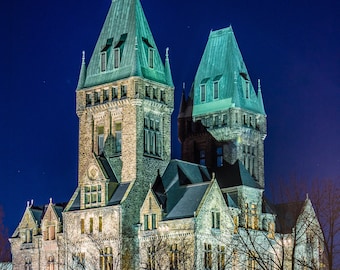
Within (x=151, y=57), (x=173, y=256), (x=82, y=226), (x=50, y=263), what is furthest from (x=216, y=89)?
(x=50, y=263)

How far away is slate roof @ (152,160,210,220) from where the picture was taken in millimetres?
81500

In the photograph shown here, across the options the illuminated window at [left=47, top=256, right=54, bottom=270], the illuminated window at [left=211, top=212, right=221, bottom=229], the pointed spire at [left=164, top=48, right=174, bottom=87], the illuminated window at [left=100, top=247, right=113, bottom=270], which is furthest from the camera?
the pointed spire at [left=164, top=48, right=174, bottom=87]

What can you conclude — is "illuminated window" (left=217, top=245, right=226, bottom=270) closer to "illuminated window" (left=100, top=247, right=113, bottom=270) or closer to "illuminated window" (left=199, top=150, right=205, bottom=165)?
"illuminated window" (left=100, top=247, right=113, bottom=270)

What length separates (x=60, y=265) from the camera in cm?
8806

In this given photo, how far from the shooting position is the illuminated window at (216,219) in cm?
8200

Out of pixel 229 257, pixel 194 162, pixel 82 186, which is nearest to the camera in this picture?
pixel 229 257

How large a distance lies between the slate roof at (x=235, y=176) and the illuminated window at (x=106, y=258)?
48.0 feet

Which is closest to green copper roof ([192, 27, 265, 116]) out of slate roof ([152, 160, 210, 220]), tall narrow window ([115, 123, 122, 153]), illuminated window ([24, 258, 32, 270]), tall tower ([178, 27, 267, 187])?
tall tower ([178, 27, 267, 187])

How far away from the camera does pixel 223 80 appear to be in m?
99.9

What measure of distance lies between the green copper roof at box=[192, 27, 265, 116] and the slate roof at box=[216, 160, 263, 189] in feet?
28.9

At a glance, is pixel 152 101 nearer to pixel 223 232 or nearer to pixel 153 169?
pixel 153 169

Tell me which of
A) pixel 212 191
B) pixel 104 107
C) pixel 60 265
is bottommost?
pixel 60 265

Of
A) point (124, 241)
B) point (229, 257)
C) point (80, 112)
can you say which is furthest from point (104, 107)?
point (229, 257)

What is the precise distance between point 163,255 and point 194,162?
2032cm
